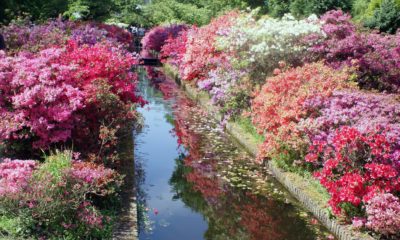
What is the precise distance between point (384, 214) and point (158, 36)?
30151 mm

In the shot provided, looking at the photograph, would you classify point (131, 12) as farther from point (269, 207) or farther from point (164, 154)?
point (269, 207)

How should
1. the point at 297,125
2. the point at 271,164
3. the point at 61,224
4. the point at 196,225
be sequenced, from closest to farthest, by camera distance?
the point at 61,224 → the point at 196,225 → the point at 297,125 → the point at 271,164

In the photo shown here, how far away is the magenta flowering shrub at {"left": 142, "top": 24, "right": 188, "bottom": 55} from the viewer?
111 feet

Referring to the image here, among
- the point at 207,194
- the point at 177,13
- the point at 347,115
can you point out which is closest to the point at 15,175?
the point at 207,194

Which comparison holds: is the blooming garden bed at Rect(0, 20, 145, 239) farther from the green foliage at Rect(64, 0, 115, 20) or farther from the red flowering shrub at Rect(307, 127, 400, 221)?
the green foliage at Rect(64, 0, 115, 20)

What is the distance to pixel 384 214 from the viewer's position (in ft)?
22.7

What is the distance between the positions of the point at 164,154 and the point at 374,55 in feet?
19.3

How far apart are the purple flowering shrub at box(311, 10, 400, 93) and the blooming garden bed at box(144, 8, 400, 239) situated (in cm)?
3

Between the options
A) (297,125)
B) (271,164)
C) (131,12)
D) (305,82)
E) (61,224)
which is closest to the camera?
(61,224)

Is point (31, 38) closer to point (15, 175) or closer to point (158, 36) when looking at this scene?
point (15, 175)

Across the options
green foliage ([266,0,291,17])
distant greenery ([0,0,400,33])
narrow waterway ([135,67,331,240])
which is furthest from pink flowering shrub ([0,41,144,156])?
green foliage ([266,0,291,17])

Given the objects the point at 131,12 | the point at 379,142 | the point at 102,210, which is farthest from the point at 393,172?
the point at 131,12

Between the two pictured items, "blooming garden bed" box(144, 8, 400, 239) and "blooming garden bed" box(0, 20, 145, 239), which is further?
"blooming garden bed" box(144, 8, 400, 239)

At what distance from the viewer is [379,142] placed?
7.61 m
